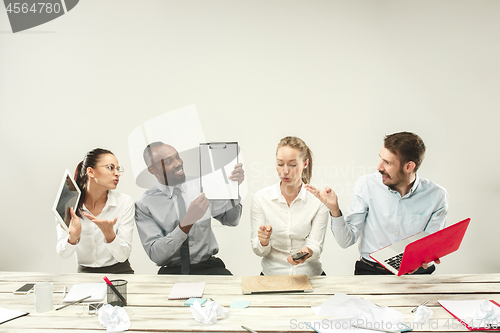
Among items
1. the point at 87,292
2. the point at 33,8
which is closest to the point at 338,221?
the point at 87,292

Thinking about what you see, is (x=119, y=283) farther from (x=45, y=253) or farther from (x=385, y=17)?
(x=385, y=17)

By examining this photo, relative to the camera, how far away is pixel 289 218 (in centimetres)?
207

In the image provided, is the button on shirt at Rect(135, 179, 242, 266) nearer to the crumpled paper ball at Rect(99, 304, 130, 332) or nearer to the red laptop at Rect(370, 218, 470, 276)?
the crumpled paper ball at Rect(99, 304, 130, 332)

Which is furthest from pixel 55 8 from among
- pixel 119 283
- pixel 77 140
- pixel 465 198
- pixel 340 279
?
pixel 465 198

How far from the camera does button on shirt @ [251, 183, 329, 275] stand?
2.00 metres

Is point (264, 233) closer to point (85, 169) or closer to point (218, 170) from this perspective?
point (218, 170)

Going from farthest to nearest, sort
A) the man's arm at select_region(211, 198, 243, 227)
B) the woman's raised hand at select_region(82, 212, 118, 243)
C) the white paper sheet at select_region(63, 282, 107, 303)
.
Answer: the man's arm at select_region(211, 198, 243, 227)
the woman's raised hand at select_region(82, 212, 118, 243)
the white paper sheet at select_region(63, 282, 107, 303)

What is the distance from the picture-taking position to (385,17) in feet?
8.75

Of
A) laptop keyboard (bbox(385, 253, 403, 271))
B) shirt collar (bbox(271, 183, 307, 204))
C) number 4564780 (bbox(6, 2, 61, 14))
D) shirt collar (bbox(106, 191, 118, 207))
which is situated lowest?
laptop keyboard (bbox(385, 253, 403, 271))

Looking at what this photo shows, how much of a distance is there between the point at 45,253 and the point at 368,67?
3.00 metres

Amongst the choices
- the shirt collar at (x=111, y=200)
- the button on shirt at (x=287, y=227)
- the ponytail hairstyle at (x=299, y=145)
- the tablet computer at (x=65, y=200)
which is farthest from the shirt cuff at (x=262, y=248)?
the tablet computer at (x=65, y=200)

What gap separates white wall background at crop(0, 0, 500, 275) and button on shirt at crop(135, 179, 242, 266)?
40 centimetres

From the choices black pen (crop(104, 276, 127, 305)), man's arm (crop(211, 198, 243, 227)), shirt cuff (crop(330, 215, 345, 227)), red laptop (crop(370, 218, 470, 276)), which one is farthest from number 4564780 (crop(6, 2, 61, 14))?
red laptop (crop(370, 218, 470, 276))

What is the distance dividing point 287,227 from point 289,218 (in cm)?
6
